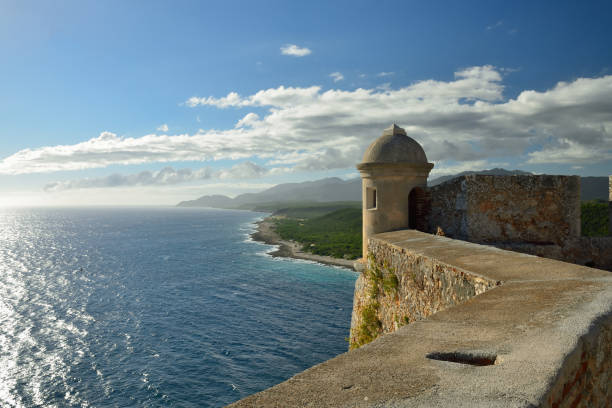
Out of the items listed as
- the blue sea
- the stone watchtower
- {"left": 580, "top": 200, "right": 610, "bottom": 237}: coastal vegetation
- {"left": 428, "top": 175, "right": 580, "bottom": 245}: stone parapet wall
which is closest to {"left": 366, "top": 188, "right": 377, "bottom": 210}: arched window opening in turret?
the stone watchtower

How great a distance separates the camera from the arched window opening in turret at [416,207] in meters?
12.4

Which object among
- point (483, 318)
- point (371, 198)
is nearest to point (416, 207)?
point (371, 198)

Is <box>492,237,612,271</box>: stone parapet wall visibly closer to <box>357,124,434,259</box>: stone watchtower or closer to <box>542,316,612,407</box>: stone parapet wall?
<box>357,124,434,259</box>: stone watchtower

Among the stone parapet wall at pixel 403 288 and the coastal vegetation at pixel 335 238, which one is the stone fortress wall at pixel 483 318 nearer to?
the stone parapet wall at pixel 403 288

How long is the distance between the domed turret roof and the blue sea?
18.3m

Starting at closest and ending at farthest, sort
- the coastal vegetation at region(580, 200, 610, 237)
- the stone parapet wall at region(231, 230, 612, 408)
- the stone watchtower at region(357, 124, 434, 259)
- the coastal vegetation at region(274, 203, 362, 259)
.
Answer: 1. the stone parapet wall at region(231, 230, 612, 408)
2. the stone watchtower at region(357, 124, 434, 259)
3. the coastal vegetation at region(580, 200, 610, 237)
4. the coastal vegetation at region(274, 203, 362, 259)

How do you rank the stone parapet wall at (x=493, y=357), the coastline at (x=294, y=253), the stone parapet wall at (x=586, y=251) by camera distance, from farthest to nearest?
the coastline at (x=294, y=253) → the stone parapet wall at (x=586, y=251) → the stone parapet wall at (x=493, y=357)

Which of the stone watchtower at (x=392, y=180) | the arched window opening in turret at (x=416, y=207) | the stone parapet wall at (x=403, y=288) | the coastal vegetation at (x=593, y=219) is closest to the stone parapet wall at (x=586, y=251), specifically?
the arched window opening in turret at (x=416, y=207)

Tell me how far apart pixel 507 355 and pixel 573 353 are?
470 millimetres

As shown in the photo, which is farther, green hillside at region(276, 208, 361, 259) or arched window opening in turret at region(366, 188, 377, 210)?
green hillside at region(276, 208, 361, 259)

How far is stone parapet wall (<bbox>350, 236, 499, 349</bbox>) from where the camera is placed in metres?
5.96

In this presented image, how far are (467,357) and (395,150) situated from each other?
31.8 feet

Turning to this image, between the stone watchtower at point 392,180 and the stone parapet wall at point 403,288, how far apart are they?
77.9 inches

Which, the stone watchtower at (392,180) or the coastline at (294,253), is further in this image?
the coastline at (294,253)
